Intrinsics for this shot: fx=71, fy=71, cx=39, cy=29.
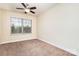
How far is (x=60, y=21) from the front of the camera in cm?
377

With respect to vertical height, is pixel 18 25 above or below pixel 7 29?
above

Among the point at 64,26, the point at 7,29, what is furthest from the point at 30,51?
the point at 7,29

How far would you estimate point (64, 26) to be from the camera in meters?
3.49

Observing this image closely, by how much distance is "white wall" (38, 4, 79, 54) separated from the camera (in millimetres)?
2934

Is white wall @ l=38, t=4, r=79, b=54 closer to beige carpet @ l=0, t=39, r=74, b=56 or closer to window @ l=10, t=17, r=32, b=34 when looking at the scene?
beige carpet @ l=0, t=39, r=74, b=56

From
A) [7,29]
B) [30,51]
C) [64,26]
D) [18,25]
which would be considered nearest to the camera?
[30,51]

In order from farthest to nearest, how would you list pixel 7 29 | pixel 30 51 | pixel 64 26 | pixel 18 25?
pixel 18 25 < pixel 7 29 < pixel 64 26 < pixel 30 51

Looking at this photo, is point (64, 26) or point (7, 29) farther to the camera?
point (7, 29)

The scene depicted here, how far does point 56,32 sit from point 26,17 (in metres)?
2.85

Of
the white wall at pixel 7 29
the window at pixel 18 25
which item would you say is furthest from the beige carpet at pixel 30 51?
the window at pixel 18 25

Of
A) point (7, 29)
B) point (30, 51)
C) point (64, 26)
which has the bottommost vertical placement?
point (30, 51)

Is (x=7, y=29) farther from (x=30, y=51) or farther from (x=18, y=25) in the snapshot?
(x=30, y=51)

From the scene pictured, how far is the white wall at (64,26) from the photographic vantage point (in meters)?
2.93

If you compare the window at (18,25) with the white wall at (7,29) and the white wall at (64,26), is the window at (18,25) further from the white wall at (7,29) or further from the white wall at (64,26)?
the white wall at (64,26)
